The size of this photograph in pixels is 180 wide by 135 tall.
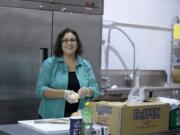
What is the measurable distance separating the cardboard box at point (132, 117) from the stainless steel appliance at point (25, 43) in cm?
132

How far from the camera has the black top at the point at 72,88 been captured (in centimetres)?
283

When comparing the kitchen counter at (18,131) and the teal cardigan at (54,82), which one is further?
the teal cardigan at (54,82)

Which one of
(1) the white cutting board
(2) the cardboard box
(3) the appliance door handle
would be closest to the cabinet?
(3) the appliance door handle

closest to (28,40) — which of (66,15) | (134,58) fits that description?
(66,15)

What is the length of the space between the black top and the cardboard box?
2.51 feet

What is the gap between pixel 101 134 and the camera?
6.21ft

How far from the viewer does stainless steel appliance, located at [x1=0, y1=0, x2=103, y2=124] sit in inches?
125

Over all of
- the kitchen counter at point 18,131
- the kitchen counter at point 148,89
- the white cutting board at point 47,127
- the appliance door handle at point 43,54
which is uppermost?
the appliance door handle at point 43,54

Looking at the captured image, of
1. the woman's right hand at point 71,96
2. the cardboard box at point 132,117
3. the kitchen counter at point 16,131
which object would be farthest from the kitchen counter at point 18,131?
the woman's right hand at point 71,96

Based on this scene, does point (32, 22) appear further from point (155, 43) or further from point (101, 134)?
point (155, 43)

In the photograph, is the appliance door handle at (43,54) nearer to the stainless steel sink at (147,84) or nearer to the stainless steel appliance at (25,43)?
the stainless steel appliance at (25,43)

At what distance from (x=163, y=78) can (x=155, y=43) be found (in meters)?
0.51

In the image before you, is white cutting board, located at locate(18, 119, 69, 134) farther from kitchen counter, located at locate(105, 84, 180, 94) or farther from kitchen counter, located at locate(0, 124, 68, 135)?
kitchen counter, located at locate(105, 84, 180, 94)

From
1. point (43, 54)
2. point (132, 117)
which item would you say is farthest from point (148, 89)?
point (132, 117)
